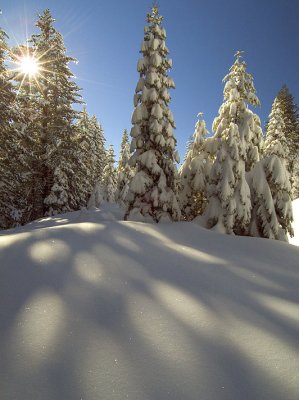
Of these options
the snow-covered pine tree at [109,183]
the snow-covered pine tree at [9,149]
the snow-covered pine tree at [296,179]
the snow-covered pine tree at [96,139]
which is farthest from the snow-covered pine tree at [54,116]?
the snow-covered pine tree at [296,179]

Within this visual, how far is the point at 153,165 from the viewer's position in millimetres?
14641

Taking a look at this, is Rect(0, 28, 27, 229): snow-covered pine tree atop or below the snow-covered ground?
atop

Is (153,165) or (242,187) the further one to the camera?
Result: (153,165)

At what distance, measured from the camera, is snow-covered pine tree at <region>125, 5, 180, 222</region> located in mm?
14633

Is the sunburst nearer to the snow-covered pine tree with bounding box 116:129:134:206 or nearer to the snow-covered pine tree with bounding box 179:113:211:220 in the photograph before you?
the snow-covered pine tree with bounding box 179:113:211:220

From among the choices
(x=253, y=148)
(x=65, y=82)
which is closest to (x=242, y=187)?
(x=253, y=148)

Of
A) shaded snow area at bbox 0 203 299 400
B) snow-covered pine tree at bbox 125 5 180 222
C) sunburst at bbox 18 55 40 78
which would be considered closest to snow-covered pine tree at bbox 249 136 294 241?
snow-covered pine tree at bbox 125 5 180 222

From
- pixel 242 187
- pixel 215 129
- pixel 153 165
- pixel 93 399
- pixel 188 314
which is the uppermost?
pixel 215 129

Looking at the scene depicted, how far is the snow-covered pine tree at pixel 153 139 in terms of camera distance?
1463 centimetres

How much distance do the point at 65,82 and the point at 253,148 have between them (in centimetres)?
1382

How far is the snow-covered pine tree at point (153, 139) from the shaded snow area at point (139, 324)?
7710 millimetres

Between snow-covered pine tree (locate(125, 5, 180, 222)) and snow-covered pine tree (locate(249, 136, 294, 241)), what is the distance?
4.15 m

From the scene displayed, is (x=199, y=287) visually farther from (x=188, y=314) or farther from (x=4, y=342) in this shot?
(x=4, y=342)

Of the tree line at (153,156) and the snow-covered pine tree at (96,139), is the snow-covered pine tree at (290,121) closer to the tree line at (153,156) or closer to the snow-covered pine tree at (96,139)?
the tree line at (153,156)
